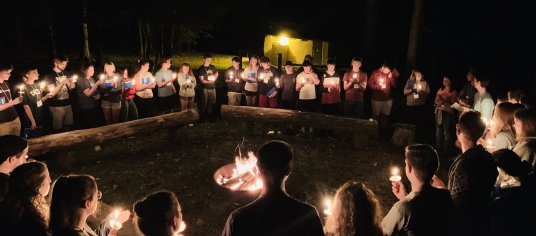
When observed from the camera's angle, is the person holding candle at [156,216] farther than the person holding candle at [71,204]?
No

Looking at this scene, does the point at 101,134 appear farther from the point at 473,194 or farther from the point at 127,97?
the point at 473,194

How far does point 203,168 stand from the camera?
27.3 feet

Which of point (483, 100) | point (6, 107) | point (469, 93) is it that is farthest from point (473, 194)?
point (6, 107)

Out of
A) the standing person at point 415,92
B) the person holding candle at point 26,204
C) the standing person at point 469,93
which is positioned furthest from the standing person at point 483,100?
the person holding candle at point 26,204

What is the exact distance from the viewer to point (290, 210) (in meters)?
2.79

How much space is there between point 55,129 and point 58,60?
1549 millimetres

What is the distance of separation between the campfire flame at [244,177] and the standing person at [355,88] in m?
4.27

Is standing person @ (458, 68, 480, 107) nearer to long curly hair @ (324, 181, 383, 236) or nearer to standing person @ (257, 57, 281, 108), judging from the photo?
standing person @ (257, 57, 281, 108)

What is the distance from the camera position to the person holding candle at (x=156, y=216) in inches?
114

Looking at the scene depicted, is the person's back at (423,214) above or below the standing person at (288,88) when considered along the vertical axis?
below

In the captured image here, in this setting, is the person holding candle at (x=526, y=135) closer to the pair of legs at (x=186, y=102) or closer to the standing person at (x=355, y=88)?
the standing person at (x=355, y=88)

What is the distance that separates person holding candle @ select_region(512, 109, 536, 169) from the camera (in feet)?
15.2

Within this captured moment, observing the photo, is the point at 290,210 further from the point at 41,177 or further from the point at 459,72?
the point at 459,72

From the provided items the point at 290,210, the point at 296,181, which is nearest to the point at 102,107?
the point at 296,181
